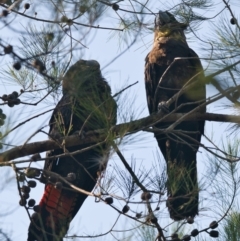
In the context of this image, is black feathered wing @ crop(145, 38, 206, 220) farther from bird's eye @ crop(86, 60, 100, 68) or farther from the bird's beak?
bird's eye @ crop(86, 60, 100, 68)

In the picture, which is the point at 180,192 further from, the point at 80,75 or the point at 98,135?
the point at 80,75

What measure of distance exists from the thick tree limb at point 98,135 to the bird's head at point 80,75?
0.68 ft

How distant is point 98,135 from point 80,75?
1.97 feet

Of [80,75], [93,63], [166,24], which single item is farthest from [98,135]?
[166,24]

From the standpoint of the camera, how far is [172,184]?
8.86 feet

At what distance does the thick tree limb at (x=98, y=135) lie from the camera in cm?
255

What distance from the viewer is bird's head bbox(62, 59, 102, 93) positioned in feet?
7.69

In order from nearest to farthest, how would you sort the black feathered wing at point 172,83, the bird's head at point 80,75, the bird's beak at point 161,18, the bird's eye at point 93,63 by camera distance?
the bird's head at point 80,75, the bird's eye at point 93,63, the bird's beak at point 161,18, the black feathered wing at point 172,83

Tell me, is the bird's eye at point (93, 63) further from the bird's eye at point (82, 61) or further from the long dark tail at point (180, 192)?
the long dark tail at point (180, 192)

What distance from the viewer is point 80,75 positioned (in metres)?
2.40

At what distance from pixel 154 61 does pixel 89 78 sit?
199 centimetres

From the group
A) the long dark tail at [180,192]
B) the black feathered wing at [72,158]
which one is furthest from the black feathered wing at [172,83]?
the long dark tail at [180,192]

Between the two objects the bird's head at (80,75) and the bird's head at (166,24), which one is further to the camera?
the bird's head at (166,24)

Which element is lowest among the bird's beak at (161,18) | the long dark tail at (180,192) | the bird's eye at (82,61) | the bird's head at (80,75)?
the long dark tail at (180,192)
